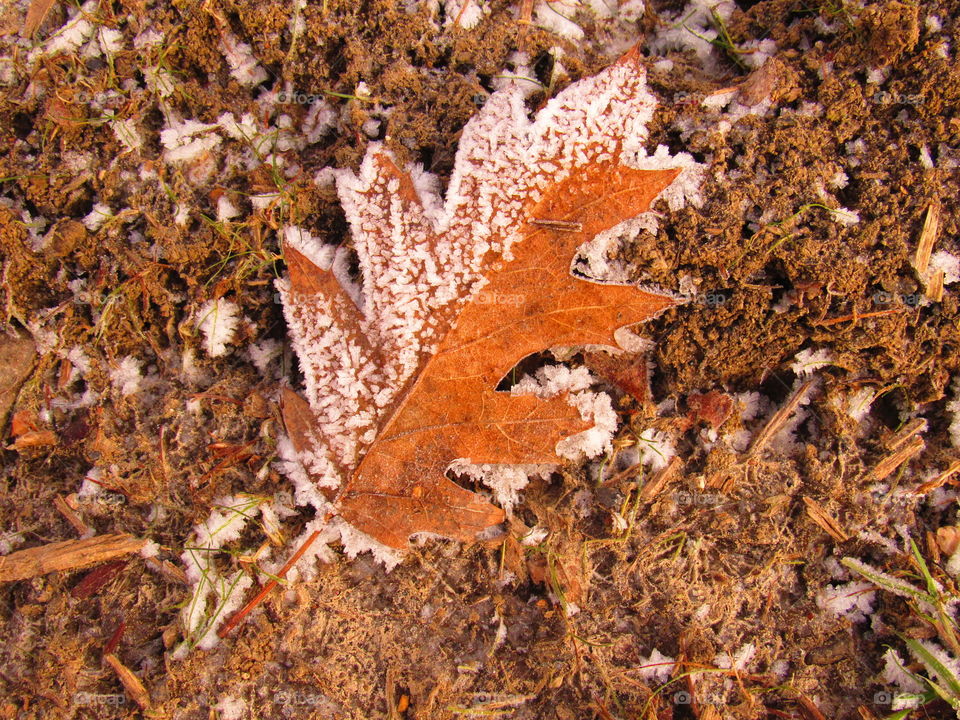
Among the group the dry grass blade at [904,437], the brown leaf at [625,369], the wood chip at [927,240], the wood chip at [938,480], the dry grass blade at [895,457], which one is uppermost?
the wood chip at [927,240]

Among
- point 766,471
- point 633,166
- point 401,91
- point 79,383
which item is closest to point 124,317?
point 79,383

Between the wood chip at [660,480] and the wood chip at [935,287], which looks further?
the wood chip at [660,480]

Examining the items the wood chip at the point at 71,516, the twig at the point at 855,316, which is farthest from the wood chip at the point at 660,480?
the wood chip at the point at 71,516

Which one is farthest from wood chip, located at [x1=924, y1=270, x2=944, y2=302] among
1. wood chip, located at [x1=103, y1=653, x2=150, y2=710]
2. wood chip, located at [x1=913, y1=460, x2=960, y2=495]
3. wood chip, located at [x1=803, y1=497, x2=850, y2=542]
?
wood chip, located at [x1=103, y1=653, x2=150, y2=710]

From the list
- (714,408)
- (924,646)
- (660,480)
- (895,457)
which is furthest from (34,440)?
(924,646)

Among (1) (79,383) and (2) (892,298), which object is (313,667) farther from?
(2) (892,298)

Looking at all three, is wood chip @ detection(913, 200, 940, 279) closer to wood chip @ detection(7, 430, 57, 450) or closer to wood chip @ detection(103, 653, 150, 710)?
wood chip @ detection(103, 653, 150, 710)

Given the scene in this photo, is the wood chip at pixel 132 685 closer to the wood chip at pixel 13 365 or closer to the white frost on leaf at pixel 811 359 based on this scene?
the wood chip at pixel 13 365

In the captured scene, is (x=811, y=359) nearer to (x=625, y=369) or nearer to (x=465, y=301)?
(x=625, y=369)

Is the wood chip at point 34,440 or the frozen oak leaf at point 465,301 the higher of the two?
the frozen oak leaf at point 465,301
